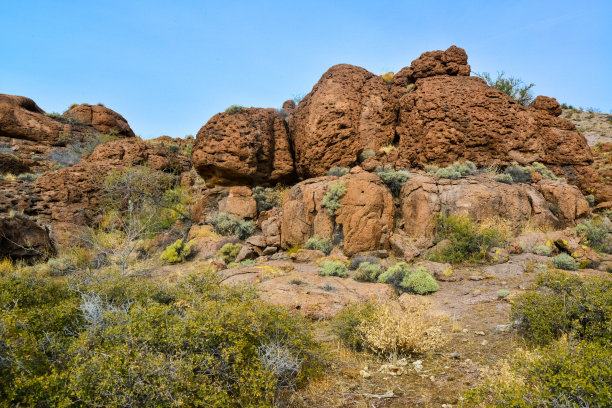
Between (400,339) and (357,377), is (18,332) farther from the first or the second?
(400,339)

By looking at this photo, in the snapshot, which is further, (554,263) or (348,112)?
(348,112)

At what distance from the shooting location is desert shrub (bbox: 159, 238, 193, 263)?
12.2 m

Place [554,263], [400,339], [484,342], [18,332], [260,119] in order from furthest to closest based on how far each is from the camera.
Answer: [260,119]
[554,263]
[484,342]
[400,339]
[18,332]

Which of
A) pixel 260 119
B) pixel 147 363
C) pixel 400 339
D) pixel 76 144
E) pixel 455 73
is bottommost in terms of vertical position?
pixel 400 339

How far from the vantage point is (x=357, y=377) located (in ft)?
14.1

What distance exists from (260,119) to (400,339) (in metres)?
13.7

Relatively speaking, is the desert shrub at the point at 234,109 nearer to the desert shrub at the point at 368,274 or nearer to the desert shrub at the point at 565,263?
the desert shrub at the point at 368,274

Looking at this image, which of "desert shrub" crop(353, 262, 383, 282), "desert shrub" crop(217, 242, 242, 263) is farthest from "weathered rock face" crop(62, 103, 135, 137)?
"desert shrub" crop(353, 262, 383, 282)

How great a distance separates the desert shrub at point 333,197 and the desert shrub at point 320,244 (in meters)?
0.94

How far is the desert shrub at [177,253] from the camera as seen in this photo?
40.0 feet

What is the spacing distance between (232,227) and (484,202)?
355 inches

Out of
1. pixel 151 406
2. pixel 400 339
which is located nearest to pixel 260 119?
pixel 400 339

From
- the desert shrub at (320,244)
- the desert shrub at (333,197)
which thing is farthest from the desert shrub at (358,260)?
the desert shrub at (333,197)

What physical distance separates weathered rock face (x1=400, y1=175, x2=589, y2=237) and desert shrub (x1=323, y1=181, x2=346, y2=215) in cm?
224
